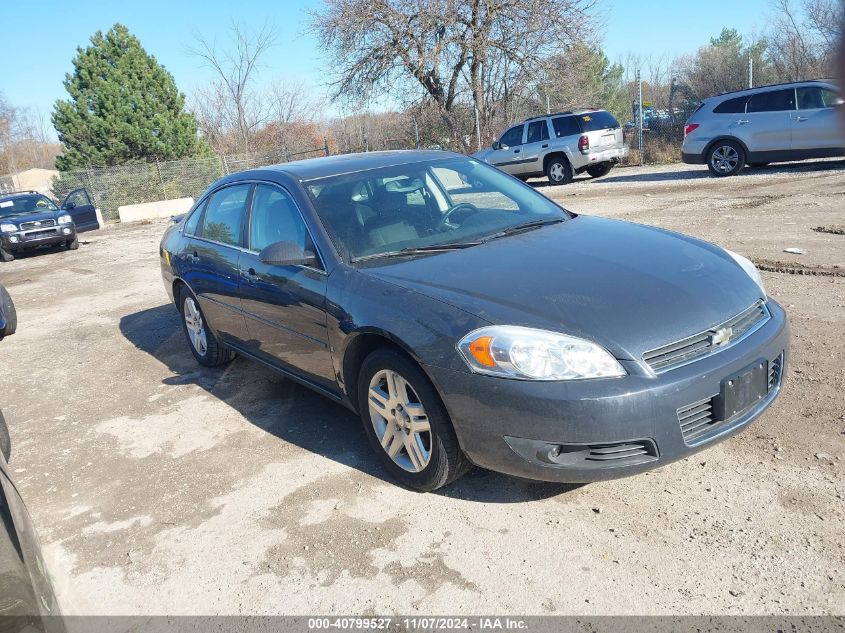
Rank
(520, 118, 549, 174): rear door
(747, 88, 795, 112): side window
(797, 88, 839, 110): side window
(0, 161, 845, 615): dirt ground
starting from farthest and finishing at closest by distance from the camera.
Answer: (520, 118, 549, 174): rear door → (747, 88, 795, 112): side window → (797, 88, 839, 110): side window → (0, 161, 845, 615): dirt ground

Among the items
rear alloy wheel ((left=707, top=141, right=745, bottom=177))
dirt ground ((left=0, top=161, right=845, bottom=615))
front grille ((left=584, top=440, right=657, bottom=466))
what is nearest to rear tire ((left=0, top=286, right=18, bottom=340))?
dirt ground ((left=0, top=161, right=845, bottom=615))

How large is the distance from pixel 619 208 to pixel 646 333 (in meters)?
9.98

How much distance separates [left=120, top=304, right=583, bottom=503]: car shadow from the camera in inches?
135

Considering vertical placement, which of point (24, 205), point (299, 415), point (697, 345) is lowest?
point (299, 415)

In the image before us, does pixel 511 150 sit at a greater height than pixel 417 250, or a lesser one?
greater

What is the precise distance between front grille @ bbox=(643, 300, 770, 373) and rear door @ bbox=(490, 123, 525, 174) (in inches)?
653

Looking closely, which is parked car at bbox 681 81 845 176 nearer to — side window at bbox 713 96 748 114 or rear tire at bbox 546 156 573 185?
side window at bbox 713 96 748 114

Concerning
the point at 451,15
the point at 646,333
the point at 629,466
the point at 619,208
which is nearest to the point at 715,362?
the point at 646,333

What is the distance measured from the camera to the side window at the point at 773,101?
13.8 meters

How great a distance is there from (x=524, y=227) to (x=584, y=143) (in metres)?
14.6

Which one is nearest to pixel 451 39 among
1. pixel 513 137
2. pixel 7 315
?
pixel 513 137

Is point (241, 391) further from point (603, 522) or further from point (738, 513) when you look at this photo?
point (738, 513)

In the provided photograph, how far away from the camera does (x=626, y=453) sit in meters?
2.85

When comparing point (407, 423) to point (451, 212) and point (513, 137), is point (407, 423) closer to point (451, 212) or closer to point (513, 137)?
point (451, 212)
